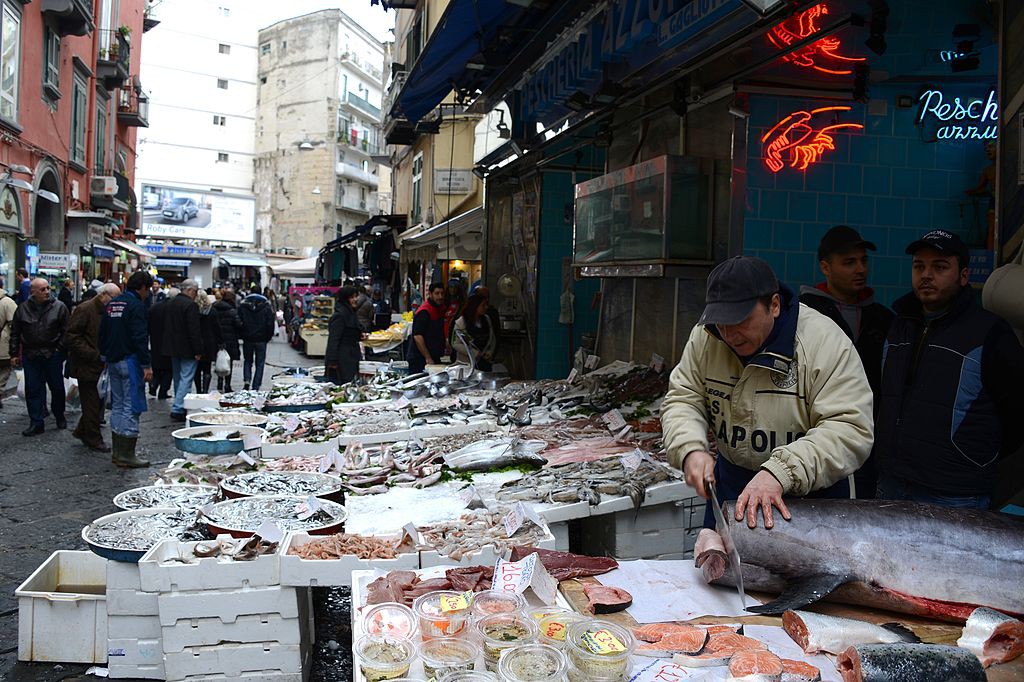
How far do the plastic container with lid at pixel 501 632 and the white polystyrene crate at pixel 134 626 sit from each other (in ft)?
8.17

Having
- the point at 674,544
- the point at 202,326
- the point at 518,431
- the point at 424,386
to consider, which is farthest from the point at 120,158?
the point at 674,544

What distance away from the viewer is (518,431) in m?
6.61

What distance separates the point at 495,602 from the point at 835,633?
109cm

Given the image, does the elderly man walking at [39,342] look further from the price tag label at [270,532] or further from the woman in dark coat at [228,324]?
the price tag label at [270,532]

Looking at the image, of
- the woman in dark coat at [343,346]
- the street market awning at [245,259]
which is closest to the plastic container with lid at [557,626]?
the woman in dark coat at [343,346]

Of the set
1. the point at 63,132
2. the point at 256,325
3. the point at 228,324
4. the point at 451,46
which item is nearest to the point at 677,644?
the point at 451,46

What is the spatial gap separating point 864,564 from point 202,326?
11.6 meters

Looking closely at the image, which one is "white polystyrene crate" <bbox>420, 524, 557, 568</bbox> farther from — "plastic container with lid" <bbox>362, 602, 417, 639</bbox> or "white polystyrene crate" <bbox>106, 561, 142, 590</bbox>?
"white polystyrene crate" <bbox>106, 561, 142, 590</bbox>

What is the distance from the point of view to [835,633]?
2.51 metres

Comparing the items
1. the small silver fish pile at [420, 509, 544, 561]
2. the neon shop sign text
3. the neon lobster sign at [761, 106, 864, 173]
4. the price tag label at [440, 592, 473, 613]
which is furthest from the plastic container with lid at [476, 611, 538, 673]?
the neon shop sign text

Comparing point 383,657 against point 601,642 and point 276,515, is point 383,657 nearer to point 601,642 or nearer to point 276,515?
point 601,642

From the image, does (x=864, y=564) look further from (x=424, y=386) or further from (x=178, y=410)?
(x=178, y=410)

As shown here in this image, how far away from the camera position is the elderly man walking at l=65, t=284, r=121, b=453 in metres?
9.76

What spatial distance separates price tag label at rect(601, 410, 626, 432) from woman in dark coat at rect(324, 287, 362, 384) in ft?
19.2
